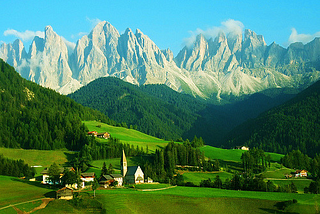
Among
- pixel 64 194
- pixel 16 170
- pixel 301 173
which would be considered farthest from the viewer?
pixel 301 173

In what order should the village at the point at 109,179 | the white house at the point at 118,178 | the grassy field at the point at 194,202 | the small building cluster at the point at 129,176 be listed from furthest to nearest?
the small building cluster at the point at 129,176 < the white house at the point at 118,178 < the village at the point at 109,179 < the grassy field at the point at 194,202

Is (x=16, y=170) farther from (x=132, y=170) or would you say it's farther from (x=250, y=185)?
(x=250, y=185)

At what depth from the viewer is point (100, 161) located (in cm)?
16712

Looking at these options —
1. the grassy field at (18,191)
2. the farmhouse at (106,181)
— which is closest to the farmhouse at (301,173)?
the farmhouse at (106,181)

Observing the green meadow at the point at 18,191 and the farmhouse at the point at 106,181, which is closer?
the green meadow at the point at 18,191

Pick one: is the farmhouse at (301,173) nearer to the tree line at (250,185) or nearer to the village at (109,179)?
the tree line at (250,185)

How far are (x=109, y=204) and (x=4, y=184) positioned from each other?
1513 inches

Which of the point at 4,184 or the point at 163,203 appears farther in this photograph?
the point at 4,184

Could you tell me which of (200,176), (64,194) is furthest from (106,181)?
(200,176)

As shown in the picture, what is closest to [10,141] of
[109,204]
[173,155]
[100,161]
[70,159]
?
[70,159]

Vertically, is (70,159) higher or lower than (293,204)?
higher

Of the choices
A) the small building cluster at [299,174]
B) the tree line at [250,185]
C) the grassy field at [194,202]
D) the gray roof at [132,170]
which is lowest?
the grassy field at [194,202]

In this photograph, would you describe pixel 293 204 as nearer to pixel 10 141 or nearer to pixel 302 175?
pixel 302 175

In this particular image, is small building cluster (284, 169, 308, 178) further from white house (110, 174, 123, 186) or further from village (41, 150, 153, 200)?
white house (110, 174, 123, 186)
